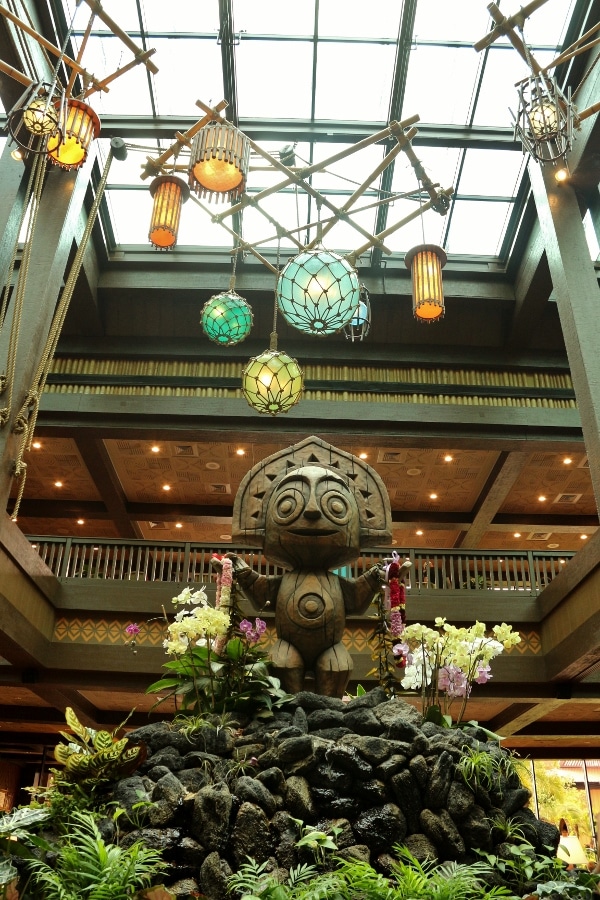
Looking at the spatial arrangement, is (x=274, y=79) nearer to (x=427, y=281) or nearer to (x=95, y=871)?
(x=427, y=281)

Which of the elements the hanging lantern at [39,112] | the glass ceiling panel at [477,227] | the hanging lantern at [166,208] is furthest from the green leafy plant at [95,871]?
the glass ceiling panel at [477,227]

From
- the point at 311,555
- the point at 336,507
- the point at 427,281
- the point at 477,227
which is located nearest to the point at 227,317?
the point at 427,281

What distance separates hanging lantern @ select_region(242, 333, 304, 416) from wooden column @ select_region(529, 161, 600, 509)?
11.5ft

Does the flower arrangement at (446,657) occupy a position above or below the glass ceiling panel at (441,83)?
below

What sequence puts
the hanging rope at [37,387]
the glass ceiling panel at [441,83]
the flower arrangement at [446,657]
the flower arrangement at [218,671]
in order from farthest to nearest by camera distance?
the glass ceiling panel at [441,83]
the hanging rope at [37,387]
the flower arrangement at [218,671]
the flower arrangement at [446,657]

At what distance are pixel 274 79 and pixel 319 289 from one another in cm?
661

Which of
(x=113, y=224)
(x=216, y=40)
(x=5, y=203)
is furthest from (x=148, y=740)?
(x=113, y=224)

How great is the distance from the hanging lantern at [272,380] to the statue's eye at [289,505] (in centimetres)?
111

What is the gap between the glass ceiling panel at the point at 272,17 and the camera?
899 cm

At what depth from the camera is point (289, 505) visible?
177 inches

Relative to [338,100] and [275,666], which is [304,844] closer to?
[275,666]

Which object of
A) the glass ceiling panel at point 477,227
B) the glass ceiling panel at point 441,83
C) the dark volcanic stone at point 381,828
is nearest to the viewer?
the dark volcanic stone at point 381,828

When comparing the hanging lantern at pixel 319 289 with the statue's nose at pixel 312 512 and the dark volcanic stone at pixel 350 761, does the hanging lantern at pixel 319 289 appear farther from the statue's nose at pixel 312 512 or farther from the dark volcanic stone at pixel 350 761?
the dark volcanic stone at pixel 350 761

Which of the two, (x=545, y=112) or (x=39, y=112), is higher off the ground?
(x=545, y=112)
